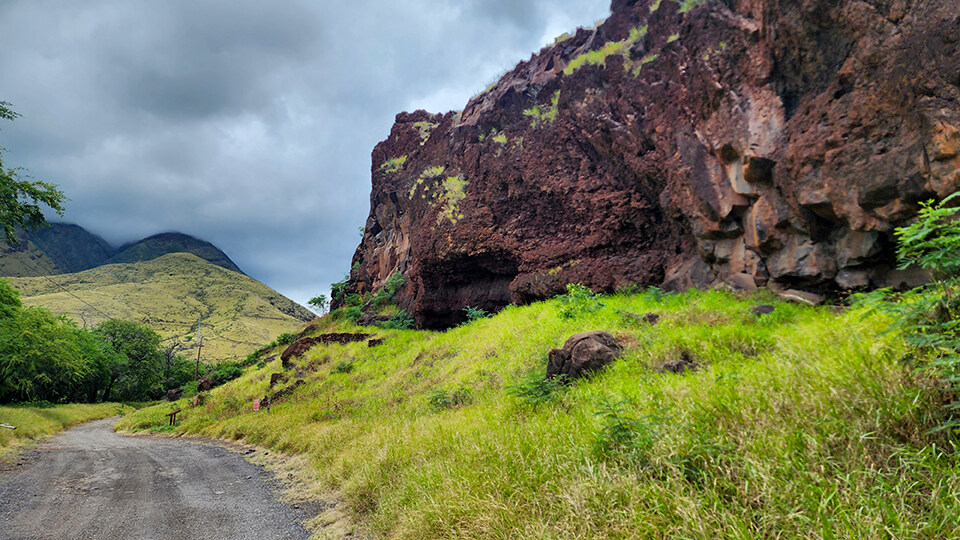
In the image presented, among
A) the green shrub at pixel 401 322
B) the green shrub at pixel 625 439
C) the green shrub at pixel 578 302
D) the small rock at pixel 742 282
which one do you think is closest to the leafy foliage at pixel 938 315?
the green shrub at pixel 625 439

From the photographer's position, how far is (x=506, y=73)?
71.1 feet

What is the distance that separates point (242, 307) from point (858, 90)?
7258 inches

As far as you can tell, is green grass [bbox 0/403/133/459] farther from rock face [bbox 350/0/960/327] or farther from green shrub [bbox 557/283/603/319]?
green shrub [bbox 557/283/603/319]

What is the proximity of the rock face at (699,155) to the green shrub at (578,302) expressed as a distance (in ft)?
3.18

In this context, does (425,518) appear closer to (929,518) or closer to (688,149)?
(929,518)

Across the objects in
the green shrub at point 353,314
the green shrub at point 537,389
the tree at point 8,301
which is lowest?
the green shrub at point 537,389

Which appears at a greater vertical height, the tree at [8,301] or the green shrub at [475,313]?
the tree at [8,301]

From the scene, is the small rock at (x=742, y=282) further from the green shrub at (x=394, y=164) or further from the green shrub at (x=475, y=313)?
the green shrub at (x=394, y=164)

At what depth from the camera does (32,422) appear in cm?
1692

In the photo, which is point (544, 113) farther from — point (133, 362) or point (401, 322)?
point (133, 362)

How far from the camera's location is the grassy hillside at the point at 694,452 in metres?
2.35

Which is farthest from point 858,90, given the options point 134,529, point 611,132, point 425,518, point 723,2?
point 134,529

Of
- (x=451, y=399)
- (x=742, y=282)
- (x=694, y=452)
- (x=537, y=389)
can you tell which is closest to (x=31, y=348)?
(x=451, y=399)

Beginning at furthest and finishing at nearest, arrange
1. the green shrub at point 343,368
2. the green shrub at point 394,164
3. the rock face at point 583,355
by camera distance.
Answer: the green shrub at point 394,164
the green shrub at point 343,368
the rock face at point 583,355
